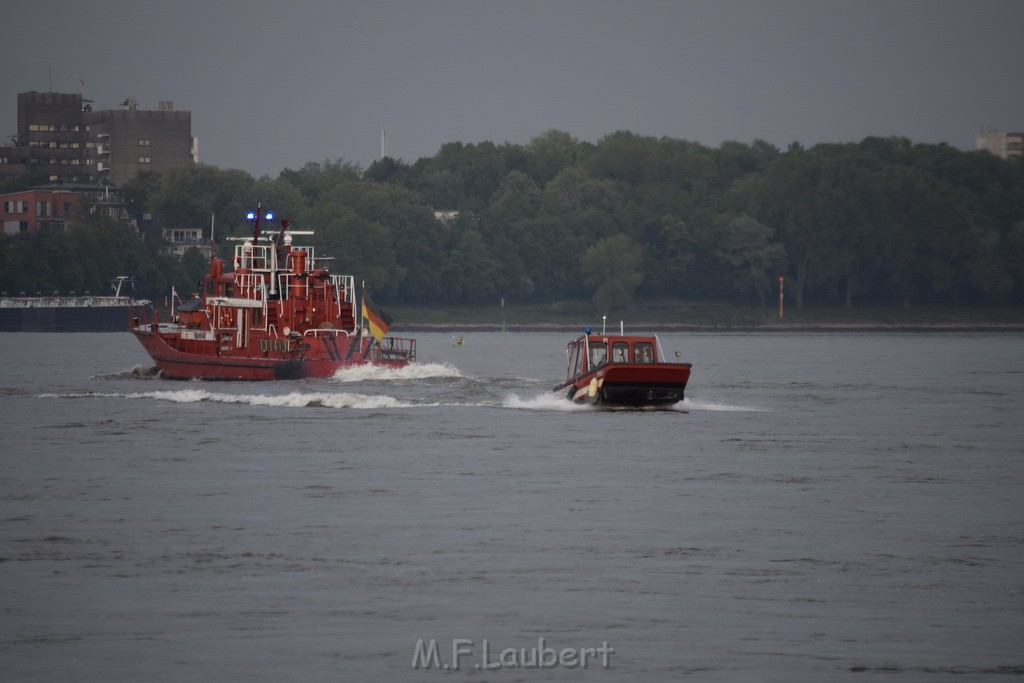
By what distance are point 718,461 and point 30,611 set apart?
89.5ft

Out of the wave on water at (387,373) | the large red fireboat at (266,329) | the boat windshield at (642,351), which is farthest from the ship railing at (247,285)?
the boat windshield at (642,351)

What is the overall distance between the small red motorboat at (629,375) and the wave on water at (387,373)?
80.2 ft

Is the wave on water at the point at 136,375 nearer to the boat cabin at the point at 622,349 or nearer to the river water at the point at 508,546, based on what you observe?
the river water at the point at 508,546

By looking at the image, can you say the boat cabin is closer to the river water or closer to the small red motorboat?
the small red motorboat

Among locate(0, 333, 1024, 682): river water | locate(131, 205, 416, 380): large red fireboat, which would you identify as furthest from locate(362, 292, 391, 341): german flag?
locate(0, 333, 1024, 682): river water

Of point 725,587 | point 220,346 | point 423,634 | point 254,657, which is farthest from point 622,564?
point 220,346

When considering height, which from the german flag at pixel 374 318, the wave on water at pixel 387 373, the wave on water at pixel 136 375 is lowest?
the wave on water at pixel 136 375

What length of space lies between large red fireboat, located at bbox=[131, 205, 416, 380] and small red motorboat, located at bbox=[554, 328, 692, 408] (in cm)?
2518

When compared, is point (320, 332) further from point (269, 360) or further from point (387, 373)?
point (387, 373)

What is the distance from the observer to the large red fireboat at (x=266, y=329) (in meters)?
90.6

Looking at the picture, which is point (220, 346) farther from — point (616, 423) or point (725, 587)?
point (725, 587)

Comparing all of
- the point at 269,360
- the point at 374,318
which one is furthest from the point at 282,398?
the point at 374,318

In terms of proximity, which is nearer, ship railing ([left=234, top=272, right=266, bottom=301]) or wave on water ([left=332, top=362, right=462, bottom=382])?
wave on water ([left=332, top=362, right=462, bottom=382])

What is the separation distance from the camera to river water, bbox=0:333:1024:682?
25.2 m
